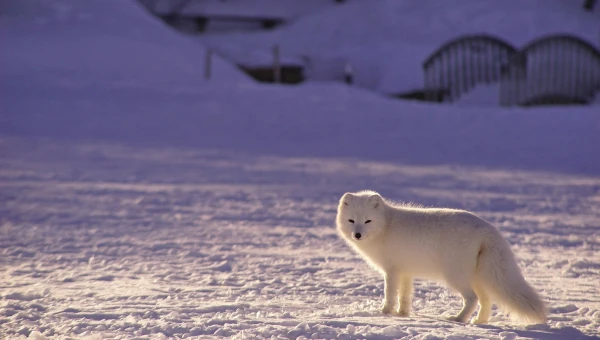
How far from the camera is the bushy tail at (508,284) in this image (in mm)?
4273

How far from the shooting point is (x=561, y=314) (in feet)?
15.5

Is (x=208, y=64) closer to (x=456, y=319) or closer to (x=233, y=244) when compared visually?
(x=233, y=244)

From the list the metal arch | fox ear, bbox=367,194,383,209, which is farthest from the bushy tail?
the metal arch

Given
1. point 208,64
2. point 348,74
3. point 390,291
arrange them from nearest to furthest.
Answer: point 390,291
point 208,64
point 348,74

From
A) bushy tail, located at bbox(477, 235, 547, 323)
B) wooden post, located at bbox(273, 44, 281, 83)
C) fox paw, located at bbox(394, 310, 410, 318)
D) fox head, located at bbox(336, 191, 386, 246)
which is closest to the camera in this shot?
bushy tail, located at bbox(477, 235, 547, 323)

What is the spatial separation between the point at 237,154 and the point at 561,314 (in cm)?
790

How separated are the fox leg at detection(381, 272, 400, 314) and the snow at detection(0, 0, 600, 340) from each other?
21cm

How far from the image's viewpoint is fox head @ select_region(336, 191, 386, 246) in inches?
179

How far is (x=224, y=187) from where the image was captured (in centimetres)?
977

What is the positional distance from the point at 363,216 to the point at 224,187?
537 cm

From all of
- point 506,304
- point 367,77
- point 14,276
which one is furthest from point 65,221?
point 367,77

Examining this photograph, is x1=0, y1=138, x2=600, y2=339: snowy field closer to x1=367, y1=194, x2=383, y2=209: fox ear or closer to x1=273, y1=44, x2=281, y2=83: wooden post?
x1=367, y1=194, x2=383, y2=209: fox ear

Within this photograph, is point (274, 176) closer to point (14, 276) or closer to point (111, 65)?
point (14, 276)

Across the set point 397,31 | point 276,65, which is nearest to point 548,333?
point 276,65
